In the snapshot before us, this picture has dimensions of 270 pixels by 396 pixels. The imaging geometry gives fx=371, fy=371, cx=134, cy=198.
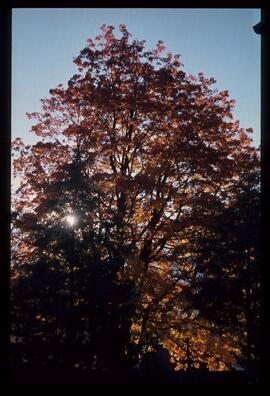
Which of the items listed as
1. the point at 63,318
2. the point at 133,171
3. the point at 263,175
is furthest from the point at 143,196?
the point at 263,175

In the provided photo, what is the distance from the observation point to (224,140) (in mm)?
9375

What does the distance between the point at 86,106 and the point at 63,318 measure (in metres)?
5.25

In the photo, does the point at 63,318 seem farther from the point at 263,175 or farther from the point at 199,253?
the point at 263,175

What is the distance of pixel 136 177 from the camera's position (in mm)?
8375

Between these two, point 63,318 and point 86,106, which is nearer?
point 63,318

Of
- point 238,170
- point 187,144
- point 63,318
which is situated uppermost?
point 187,144

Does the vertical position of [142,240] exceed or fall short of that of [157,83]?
it falls short

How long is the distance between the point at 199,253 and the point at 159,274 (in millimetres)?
1026

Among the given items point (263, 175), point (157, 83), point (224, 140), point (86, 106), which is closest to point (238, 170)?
point (224, 140)

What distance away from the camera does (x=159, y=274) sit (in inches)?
333

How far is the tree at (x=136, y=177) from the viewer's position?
21.6 feet

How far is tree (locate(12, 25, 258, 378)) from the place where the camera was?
660cm
